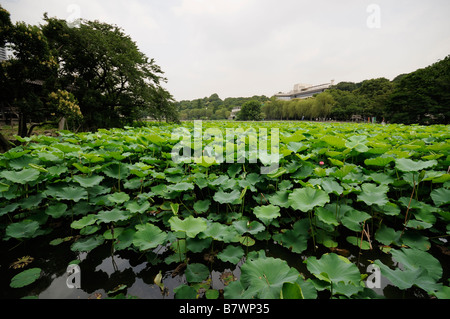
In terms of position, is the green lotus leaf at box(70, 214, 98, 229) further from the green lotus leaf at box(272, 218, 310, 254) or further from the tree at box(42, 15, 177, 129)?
the tree at box(42, 15, 177, 129)

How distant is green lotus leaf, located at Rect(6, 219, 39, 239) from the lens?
61.1 inches

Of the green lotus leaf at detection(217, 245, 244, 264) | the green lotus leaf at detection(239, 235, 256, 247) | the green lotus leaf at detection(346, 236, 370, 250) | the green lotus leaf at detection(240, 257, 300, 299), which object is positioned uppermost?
the green lotus leaf at detection(240, 257, 300, 299)

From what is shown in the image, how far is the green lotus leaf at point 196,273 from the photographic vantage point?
4.14ft

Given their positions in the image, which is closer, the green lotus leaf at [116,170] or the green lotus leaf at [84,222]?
the green lotus leaf at [84,222]

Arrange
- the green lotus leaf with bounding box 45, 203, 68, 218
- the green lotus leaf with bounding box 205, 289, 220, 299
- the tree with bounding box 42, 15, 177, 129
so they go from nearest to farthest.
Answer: the green lotus leaf with bounding box 205, 289, 220, 299 → the green lotus leaf with bounding box 45, 203, 68, 218 → the tree with bounding box 42, 15, 177, 129

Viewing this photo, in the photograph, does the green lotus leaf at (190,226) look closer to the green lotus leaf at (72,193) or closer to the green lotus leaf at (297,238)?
the green lotus leaf at (297,238)

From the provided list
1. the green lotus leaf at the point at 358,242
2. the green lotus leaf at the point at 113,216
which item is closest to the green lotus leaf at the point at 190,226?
the green lotus leaf at the point at 113,216

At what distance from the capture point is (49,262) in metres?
1.52

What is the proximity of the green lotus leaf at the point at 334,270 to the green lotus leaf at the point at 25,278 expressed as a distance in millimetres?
1771

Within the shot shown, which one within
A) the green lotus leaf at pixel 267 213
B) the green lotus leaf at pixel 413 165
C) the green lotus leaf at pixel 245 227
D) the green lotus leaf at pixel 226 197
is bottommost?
the green lotus leaf at pixel 245 227

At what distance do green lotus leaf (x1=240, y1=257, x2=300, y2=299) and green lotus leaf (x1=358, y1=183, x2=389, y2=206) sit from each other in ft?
2.97

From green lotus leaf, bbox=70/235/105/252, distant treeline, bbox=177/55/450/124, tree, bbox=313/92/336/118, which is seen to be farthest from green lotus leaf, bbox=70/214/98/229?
tree, bbox=313/92/336/118

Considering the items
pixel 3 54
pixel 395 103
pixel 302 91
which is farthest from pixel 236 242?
pixel 302 91
